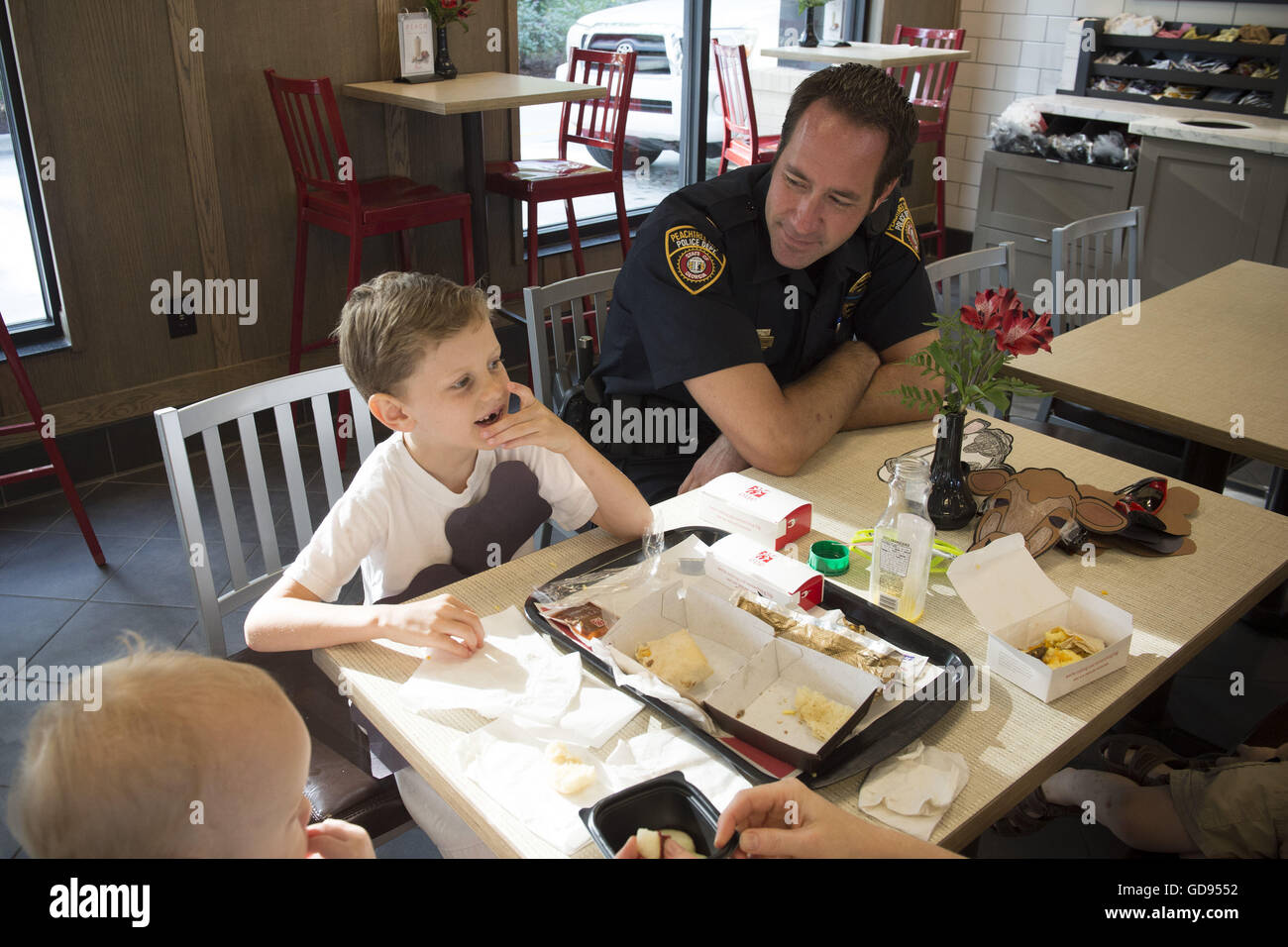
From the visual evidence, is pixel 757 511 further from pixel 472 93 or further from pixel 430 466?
pixel 472 93

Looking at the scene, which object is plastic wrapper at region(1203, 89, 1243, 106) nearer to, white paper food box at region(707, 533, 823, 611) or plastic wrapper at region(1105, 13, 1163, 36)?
plastic wrapper at region(1105, 13, 1163, 36)

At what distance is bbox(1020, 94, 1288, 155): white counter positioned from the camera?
4.03m

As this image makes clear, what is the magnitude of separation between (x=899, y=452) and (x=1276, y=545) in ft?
1.92

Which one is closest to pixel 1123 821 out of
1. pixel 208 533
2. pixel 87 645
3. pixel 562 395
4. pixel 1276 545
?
pixel 1276 545

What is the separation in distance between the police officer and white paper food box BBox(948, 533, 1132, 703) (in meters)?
0.46

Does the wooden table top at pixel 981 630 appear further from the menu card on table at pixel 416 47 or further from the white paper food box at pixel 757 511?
the menu card on table at pixel 416 47

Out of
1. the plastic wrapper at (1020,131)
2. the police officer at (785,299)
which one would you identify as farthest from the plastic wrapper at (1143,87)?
the police officer at (785,299)

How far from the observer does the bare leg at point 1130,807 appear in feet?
4.96

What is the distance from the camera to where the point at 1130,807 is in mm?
1562

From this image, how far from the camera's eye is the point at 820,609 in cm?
131

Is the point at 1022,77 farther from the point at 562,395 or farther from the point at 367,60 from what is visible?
the point at 562,395

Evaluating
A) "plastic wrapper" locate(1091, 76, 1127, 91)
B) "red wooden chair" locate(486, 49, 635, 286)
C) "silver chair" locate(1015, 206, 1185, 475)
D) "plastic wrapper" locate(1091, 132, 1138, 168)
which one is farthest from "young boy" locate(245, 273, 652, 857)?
"plastic wrapper" locate(1091, 76, 1127, 91)

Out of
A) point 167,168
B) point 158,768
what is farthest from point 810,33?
point 158,768

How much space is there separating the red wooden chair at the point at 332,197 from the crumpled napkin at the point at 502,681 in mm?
2228
